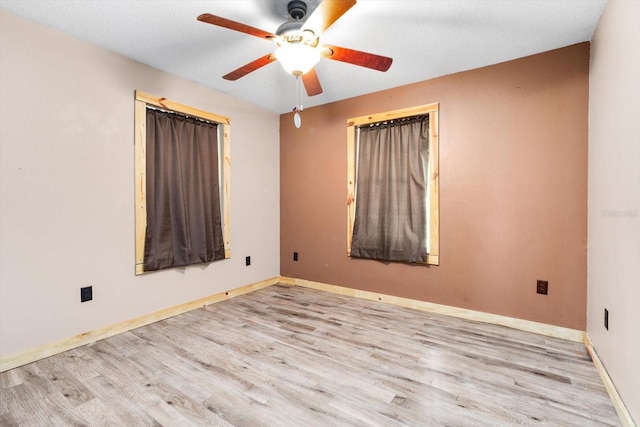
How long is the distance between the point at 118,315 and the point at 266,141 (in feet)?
8.55

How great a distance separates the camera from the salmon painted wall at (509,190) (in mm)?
2533

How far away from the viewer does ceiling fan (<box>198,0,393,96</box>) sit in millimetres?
1615

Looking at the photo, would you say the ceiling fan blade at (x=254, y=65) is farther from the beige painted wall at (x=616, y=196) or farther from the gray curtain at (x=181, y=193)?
the beige painted wall at (x=616, y=196)

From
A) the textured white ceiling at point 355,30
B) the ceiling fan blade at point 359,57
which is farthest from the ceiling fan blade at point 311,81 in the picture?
the textured white ceiling at point 355,30

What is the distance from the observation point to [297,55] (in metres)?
1.86

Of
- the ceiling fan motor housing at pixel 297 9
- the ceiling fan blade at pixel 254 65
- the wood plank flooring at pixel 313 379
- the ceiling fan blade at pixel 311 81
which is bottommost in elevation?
the wood plank flooring at pixel 313 379

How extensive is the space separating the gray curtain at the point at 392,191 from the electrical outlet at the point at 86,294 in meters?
2.57

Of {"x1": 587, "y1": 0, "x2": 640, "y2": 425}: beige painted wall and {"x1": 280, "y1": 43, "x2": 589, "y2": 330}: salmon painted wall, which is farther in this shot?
{"x1": 280, "y1": 43, "x2": 589, "y2": 330}: salmon painted wall

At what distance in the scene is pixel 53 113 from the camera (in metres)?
2.30

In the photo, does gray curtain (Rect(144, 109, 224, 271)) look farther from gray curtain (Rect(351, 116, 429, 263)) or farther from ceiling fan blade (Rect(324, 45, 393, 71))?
ceiling fan blade (Rect(324, 45, 393, 71))

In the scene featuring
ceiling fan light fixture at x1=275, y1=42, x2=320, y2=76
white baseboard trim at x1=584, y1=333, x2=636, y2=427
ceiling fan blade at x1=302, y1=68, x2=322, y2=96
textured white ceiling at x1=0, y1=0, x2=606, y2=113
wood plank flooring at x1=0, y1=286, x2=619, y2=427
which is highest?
textured white ceiling at x1=0, y1=0, x2=606, y2=113

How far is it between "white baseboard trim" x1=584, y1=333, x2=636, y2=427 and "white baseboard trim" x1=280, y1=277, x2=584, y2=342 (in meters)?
0.24

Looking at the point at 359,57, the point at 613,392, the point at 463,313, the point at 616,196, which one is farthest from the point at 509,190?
the point at 359,57

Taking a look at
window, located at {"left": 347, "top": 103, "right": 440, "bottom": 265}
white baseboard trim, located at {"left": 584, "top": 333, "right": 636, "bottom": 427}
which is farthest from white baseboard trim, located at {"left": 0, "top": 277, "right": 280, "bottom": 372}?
→ white baseboard trim, located at {"left": 584, "top": 333, "right": 636, "bottom": 427}
